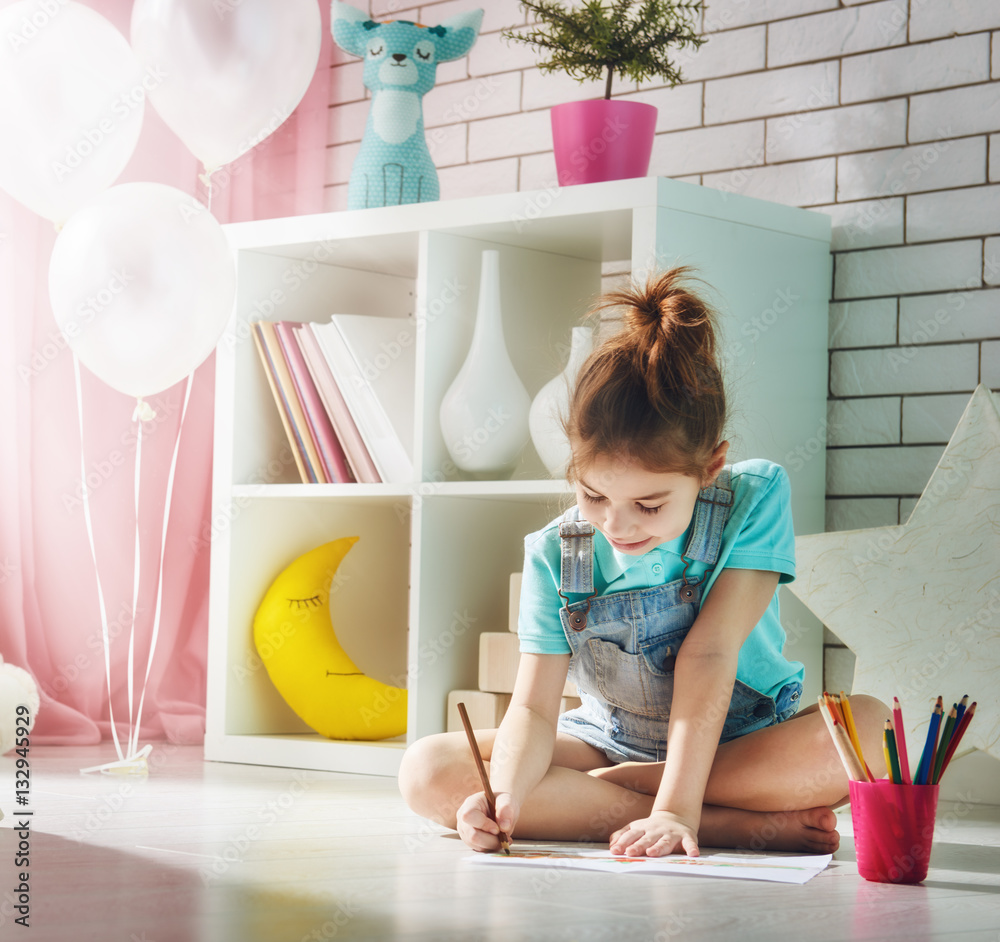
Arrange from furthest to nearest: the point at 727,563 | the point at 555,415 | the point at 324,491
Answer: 1. the point at 324,491
2. the point at 555,415
3. the point at 727,563

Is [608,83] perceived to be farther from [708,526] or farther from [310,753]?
[310,753]

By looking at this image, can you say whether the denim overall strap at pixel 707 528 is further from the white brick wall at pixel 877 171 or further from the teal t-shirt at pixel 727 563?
the white brick wall at pixel 877 171

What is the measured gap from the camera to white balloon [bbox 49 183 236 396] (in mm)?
1817

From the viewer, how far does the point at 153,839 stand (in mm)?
1360

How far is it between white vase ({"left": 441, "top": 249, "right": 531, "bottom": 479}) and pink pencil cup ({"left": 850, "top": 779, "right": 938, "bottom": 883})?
1.02m

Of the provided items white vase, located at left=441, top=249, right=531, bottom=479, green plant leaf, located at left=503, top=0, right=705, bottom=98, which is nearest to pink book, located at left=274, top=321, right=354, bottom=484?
white vase, located at left=441, top=249, right=531, bottom=479

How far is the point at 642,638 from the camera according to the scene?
1.46 m

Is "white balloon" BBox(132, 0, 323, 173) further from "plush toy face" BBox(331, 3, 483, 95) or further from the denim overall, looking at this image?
the denim overall

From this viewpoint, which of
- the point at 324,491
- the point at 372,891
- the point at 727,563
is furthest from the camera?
the point at 324,491

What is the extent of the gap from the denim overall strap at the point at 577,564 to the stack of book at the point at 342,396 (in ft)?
2.54

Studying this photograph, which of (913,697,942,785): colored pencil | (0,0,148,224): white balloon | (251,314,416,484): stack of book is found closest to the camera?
(913,697,942,785): colored pencil

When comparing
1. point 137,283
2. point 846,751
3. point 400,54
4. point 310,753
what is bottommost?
point 310,753

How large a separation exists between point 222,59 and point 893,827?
1371 mm

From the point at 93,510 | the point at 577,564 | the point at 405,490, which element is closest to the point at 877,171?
the point at 405,490
